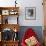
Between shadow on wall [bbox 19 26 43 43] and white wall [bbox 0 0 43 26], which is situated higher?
white wall [bbox 0 0 43 26]

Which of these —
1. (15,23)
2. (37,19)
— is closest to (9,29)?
(15,23)

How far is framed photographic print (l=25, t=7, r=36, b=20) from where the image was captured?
598 cm

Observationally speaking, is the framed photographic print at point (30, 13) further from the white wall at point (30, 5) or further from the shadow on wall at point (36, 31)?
the shadow on wall at point (36, 31)

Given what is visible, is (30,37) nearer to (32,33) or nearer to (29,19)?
(32,33)

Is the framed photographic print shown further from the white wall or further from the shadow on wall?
the shadow on wall

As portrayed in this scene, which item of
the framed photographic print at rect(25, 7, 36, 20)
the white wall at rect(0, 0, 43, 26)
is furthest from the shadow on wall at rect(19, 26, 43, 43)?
the framed photographic print at rect(25, 7, 36, 20)

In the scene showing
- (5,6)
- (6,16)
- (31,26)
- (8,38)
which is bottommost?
(8,38)

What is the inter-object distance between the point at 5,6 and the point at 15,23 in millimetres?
770

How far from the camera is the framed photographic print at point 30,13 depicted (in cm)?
598

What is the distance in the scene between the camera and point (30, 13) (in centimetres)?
600

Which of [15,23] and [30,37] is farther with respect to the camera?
[15,23]

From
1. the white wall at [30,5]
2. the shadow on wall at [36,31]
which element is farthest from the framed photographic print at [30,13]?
the shadow on wall at [36,31]

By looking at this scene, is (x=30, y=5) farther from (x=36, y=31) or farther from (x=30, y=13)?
(x=36, y=31)

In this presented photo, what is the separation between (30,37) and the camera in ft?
18.3
